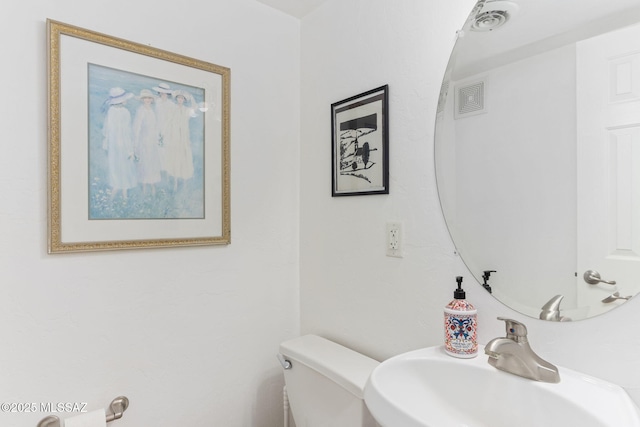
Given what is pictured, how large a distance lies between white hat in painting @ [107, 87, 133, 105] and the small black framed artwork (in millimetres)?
718

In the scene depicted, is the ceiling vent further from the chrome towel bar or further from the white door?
the chrome towel bar

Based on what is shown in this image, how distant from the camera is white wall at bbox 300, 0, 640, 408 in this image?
0.86 m

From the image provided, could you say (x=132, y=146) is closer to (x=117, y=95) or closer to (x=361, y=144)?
(x=117, y=95)

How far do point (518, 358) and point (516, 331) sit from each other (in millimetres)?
58

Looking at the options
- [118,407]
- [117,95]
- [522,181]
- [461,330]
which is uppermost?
[117,95]

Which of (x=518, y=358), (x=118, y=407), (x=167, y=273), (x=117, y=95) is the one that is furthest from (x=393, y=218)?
(x=118, y=407)

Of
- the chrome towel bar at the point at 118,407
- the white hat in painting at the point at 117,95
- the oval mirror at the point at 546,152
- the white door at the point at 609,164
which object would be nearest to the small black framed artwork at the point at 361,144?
the oval mirror at the point at 546,152

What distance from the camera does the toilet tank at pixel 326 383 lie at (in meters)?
1.09

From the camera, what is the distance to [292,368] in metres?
1.33

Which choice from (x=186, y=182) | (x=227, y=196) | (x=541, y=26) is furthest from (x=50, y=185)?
(x=541, y=26)

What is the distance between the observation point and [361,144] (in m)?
1.34

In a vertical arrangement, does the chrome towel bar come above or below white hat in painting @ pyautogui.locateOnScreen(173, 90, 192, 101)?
below

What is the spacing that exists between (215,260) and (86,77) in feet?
2.37

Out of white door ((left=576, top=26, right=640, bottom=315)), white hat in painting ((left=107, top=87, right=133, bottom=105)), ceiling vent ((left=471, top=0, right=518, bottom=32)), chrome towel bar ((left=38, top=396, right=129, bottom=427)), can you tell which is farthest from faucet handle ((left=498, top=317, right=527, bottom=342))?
white hat in painting ((left=107, top=87, right=133, bottom=105))
